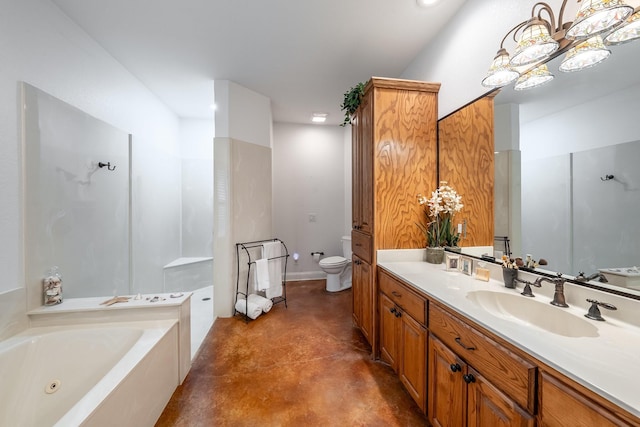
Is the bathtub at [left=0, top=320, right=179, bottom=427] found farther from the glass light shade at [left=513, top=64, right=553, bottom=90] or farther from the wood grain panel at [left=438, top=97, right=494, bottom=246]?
the glass light shade at [left=513, top=64, right=553, bottom=90]

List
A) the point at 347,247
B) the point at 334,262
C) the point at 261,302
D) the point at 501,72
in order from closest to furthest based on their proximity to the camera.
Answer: the point at 501,72 → the point at 261,302 → the point at 334,262 → the point at 347,247

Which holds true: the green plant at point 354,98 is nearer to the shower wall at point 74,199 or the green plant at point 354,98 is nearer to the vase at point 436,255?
the vase at point 436,255

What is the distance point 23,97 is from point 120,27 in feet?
3.05

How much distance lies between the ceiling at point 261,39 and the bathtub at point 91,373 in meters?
2.25

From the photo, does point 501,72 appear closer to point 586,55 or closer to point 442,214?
point 586,55

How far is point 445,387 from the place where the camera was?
1.13 meters

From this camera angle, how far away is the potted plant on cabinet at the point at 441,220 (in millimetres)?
1827

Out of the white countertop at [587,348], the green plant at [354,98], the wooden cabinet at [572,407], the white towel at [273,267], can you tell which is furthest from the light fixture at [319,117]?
the wooden cabinet at [572,407]

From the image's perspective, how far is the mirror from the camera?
0.92 metres

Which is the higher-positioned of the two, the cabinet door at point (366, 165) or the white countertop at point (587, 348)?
the cabinet door at point (366, 165)

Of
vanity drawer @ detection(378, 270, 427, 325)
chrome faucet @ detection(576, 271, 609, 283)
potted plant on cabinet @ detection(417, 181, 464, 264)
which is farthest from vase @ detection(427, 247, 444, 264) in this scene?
chrome faucet @ detection(576, 271, 609, 283)

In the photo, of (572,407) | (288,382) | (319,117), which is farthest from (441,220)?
(319,117)

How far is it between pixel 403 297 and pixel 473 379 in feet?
1.87

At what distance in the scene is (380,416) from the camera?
4.67 feet
